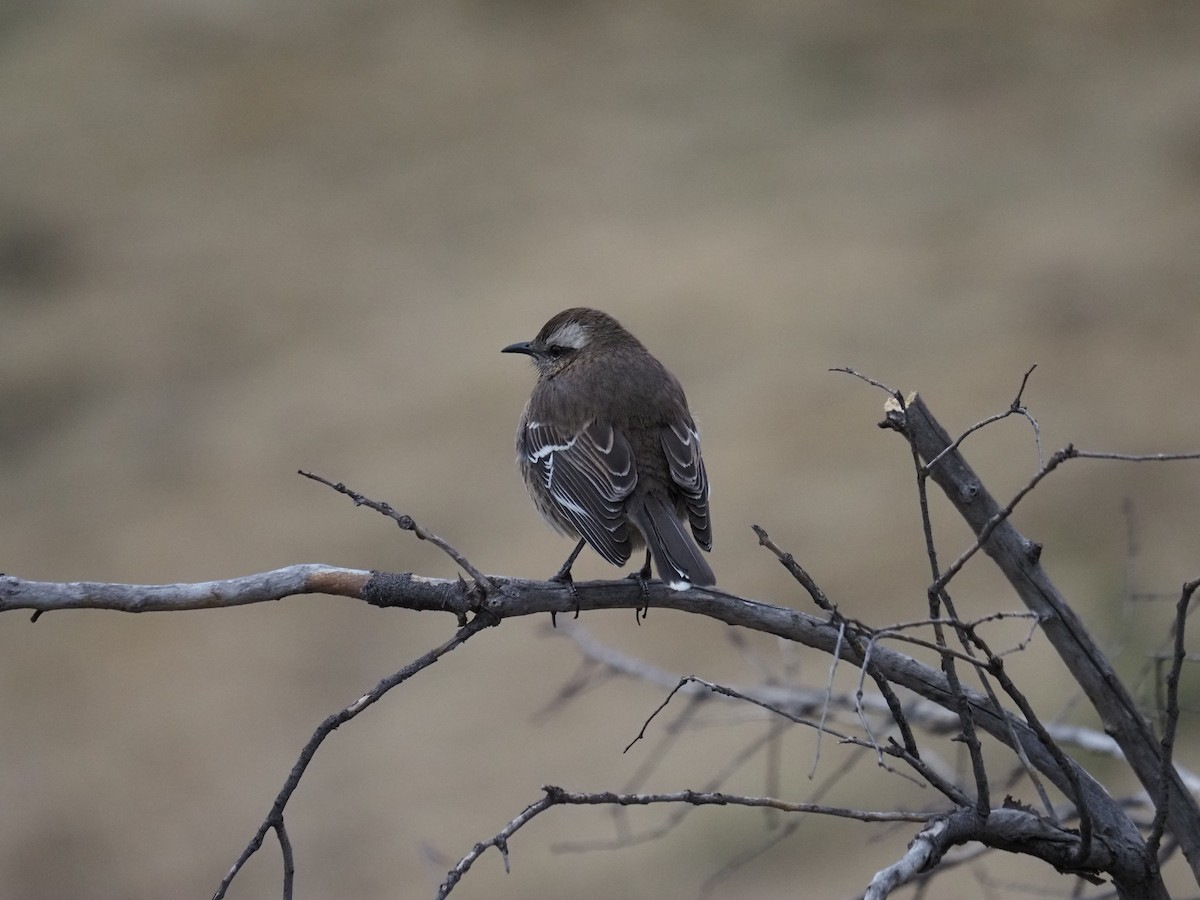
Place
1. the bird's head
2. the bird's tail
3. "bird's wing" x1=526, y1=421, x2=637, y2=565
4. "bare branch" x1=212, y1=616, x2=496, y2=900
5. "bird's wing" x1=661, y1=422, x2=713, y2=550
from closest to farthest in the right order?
"bare branch" x1=212, y1=616, x2=496, y2=900 < the bird's tail < "bird's wing" x1=526, y1=421, x2=637, y2=565 < "bird's wing" x1=661, y1=422, x2=713, y2=550 < the bird's head

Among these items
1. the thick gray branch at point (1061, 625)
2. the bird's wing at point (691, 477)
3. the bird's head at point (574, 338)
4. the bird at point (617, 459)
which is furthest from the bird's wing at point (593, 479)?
the thick gray branch at point (1061, 625)

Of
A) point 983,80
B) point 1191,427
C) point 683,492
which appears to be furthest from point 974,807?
point 983,80

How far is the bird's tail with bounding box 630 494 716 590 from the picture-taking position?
4.09m

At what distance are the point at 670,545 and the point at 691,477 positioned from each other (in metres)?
Answer: 0.53

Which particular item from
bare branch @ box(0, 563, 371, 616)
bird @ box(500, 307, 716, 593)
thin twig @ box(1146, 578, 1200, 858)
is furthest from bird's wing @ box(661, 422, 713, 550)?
thin twig @ box(1146, 578, 1200, 858)

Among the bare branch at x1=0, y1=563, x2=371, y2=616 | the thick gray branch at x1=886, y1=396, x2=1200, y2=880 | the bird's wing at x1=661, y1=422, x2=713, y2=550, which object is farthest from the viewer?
the bird's wing at x1=661, y1=422, x2=713, y2=550

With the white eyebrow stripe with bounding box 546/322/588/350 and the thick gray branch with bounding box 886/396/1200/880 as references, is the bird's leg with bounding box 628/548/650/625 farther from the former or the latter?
the white eyebrow stripe with bounding box 546/322/588/350

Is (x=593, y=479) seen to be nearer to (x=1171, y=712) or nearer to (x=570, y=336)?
(x=570, y=336)

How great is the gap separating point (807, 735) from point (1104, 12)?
11.4 meters

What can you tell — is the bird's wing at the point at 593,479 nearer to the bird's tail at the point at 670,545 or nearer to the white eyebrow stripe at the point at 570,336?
the bird's tail at the point at 670,545

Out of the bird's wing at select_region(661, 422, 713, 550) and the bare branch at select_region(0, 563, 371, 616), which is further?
the bird's wing at select_region(661, 422, 713, 550)

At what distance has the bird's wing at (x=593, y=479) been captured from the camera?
472 centimetres

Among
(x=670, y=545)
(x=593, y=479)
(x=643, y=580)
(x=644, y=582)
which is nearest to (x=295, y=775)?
(x=644, y=582)

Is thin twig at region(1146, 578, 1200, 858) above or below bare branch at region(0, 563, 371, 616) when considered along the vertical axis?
below
